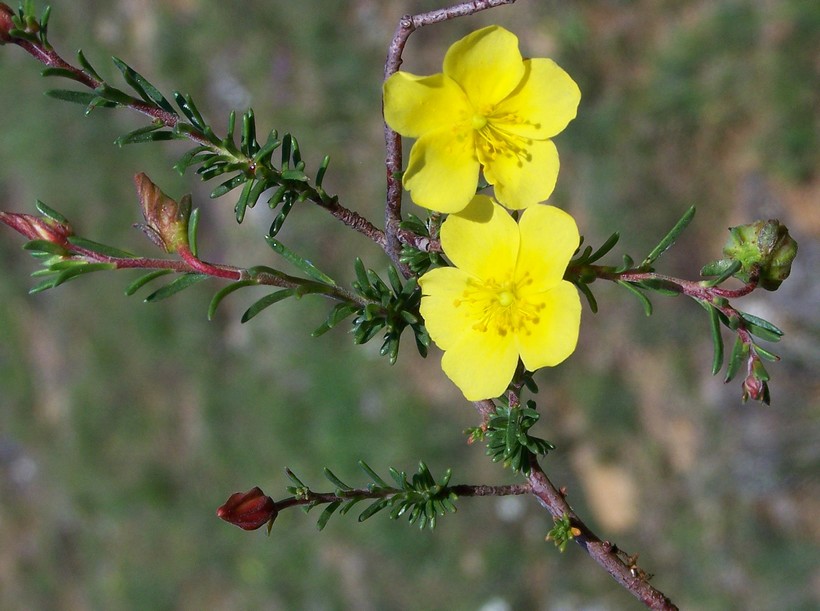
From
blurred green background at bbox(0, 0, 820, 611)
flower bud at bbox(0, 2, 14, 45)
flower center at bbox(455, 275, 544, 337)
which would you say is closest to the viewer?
flower bud at bbox(0, 2, 14, 45)

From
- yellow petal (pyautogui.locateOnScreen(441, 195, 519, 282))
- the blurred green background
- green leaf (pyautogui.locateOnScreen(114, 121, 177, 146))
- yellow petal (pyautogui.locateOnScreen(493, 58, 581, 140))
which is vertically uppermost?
green leaf (pyautogui.locateOnScreen(114, 121, 177, 146))

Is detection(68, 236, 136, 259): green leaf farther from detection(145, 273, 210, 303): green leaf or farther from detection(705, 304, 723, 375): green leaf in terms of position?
detection(705, 304, 723, 375): green leaf

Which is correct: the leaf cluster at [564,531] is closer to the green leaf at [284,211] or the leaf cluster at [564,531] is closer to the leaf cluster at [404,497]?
the leaf cluster at [404,497]

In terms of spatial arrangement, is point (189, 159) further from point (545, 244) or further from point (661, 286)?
point (661, 286)

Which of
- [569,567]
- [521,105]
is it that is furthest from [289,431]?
[521,105]

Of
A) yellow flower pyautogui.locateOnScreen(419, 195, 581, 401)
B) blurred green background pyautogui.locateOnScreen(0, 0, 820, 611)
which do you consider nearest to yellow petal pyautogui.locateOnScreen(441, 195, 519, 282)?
yellow flower pyautogui.locateOnScreen(419, 195, 581, 401)

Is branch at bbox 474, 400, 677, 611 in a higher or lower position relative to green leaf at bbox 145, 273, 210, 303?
lower
